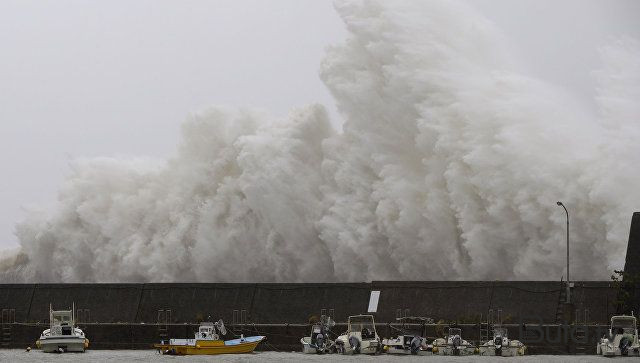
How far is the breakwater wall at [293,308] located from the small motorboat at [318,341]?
1103mm

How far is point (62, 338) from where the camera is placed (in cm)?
6244

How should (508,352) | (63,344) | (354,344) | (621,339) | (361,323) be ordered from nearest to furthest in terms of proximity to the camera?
(621,339) → (508,352) → (354,344) → (361,323) → (63,344)

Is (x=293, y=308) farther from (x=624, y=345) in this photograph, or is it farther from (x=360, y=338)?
(x=624, y=345)

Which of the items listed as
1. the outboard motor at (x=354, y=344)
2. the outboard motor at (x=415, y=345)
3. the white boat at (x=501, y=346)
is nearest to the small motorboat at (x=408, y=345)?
the outboard motor at (x=415, y=345)

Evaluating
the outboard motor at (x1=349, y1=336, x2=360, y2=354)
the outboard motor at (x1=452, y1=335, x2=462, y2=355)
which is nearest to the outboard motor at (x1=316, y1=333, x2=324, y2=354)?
the outboard motor at (x1=349, y1=336, x2=360, y2=354)

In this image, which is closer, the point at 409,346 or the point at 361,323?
the point at 409,346

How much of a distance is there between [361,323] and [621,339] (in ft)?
34.7

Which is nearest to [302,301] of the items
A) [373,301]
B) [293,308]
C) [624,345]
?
[293,308]

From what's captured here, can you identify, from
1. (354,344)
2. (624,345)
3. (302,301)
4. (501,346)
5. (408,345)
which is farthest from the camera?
(302,301)

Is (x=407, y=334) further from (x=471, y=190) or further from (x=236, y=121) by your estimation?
(x=236, y=121)

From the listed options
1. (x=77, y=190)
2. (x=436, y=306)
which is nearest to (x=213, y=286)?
(x=436, y=306)

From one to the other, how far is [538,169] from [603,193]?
3.98 metres

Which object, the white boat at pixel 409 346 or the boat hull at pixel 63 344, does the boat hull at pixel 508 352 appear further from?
the boat hull at pixel 63 344

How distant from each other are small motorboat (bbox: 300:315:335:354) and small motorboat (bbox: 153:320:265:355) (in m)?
2.16
